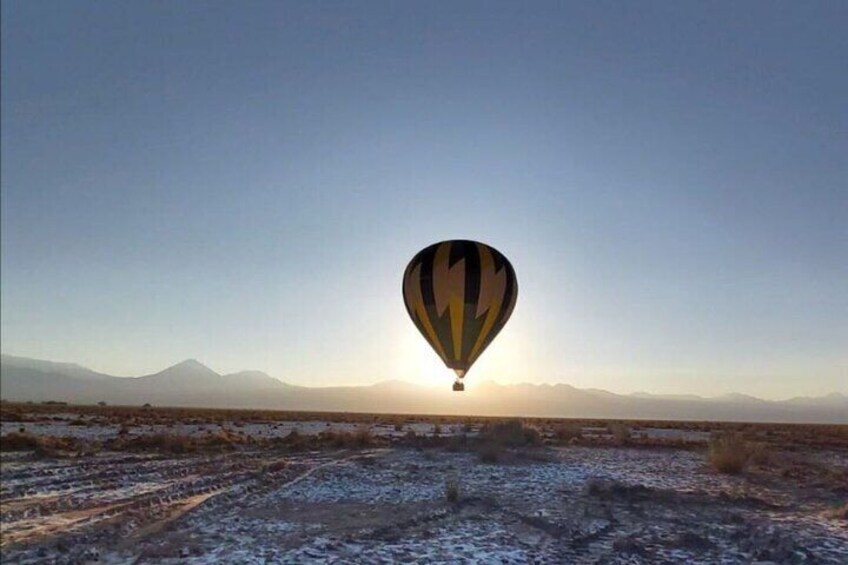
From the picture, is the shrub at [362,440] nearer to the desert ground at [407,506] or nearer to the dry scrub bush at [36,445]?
the desert ground at [407,506]

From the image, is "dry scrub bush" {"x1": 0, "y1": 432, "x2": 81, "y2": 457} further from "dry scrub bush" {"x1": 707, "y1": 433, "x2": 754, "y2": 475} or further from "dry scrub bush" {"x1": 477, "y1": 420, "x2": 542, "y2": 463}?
"dry scrub bush" {"x1": 707, "y1": 433, "x2": 754, "y2": 475}

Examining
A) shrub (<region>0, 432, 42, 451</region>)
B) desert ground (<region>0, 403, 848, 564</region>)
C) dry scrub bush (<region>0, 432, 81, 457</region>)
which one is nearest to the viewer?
desert ground (<region>0, 403, 848, 564</region>)

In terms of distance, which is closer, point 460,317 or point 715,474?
point 460,317

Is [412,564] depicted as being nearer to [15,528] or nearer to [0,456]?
[15,528]

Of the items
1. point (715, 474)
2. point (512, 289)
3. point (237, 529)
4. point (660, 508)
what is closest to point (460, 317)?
point (512, 289)

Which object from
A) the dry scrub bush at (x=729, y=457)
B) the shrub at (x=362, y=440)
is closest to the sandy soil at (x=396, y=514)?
the dry scrub bush at (x=729, y=457)

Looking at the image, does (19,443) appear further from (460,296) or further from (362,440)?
(460,296)

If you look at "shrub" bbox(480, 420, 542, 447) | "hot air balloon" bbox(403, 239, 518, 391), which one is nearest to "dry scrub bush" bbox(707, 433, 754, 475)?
"shrub" bbox(480, 420, 542, 447)
